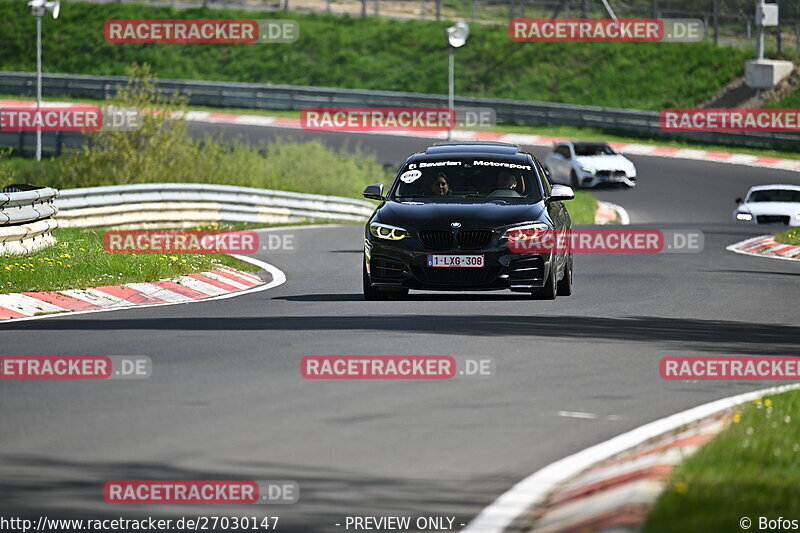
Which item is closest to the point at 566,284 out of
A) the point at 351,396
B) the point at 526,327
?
the point at 526,327

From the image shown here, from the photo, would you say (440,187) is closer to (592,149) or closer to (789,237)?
(789,237)

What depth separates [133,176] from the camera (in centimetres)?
3338

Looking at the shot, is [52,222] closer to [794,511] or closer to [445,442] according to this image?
[445,442]

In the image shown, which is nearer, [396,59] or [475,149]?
[475,149]

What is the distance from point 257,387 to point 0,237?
368 inches

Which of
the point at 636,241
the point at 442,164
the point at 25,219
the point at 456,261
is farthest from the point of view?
the point at 636,241

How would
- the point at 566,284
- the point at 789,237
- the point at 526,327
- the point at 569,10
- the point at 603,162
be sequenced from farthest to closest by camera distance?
the point at 569,10 < the point at 603,162 < the point at 789,237 < the point at 566,284 < the point at 526,327

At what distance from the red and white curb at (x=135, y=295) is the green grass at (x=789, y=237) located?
1145cm

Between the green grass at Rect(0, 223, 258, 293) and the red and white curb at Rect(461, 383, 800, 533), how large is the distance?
9.80 meters

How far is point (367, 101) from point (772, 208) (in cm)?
2587

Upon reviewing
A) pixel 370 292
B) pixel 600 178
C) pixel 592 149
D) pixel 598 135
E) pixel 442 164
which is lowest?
pixel 370 292

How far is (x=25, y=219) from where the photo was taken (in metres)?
19.7

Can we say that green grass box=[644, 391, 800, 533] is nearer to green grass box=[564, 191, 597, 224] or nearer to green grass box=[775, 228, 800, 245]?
green grass box=[775, 228, 800, 245]

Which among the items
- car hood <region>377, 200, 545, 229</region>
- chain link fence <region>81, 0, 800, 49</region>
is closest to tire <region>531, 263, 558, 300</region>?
car hood <region>377, 200, 545, 229</region>
